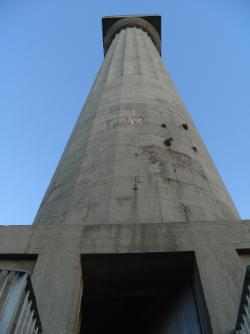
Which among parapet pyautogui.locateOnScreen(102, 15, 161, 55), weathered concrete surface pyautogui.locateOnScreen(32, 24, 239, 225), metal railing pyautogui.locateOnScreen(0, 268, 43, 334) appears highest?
parapet pyautogui.locateOnScreen(102, 15, 161, 55)

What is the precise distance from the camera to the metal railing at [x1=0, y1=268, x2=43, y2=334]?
4.16 m

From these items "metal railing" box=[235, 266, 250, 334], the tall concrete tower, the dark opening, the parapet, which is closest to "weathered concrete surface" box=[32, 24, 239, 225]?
the tall concrete tower

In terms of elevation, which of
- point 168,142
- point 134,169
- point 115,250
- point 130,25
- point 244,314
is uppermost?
point 130,25

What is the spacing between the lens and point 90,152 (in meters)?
10.3

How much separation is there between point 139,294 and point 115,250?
132cm

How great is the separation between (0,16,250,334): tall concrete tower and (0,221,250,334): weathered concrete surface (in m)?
0.02

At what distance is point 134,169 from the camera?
8.93m

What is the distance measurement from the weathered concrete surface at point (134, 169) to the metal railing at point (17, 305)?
2766mm

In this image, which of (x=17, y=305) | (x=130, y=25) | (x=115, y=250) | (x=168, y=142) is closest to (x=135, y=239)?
(x=115, y=250)

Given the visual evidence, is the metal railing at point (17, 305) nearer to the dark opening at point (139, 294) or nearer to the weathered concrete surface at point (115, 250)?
the weathered concrete surface at point (115, 250)

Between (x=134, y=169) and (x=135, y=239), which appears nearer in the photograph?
(x=135, y=239)

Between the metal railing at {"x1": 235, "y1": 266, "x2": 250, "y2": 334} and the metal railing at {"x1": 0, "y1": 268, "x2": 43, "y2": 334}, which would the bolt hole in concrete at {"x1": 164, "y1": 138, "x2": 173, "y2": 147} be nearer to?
the metal railing at {"x1": 235, "y1": 266, "x2": 250, "y2": 334}

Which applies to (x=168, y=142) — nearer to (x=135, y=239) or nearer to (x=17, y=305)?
(x=135, y=239)

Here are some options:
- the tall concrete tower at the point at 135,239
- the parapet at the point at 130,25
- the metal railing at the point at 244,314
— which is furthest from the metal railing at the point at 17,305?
the parapet at the point at 130,25
